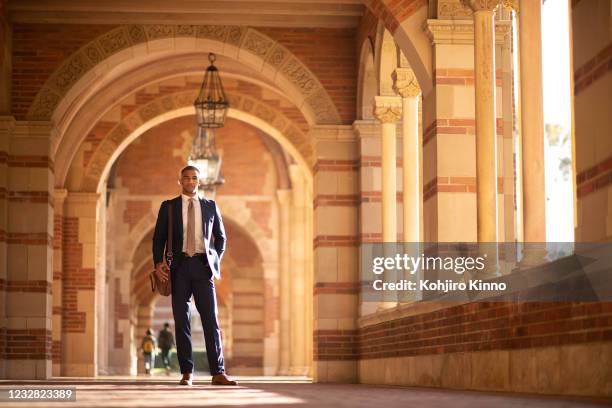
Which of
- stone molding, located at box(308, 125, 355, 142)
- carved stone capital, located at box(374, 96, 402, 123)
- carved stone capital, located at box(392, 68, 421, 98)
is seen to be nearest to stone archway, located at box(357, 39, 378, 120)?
stone molding, located at box(308, 125, 355, 142)

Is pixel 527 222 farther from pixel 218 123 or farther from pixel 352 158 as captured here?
pixel 218 123

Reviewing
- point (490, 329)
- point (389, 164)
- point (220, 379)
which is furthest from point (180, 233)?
point (389, 164)

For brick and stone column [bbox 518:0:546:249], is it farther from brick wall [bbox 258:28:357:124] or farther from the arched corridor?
brick wall [bbox 258:28:357:124]

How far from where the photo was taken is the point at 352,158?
1425 centimetres

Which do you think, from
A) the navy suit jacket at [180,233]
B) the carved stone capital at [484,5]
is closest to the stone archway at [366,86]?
the carved stone capital at [484,5]

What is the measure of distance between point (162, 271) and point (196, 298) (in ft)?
1.04

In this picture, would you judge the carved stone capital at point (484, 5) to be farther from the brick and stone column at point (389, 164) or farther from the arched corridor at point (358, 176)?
the brick and stone column at point (389, 164)

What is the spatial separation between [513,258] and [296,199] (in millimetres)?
16625

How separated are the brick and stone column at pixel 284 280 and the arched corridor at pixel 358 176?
12cm

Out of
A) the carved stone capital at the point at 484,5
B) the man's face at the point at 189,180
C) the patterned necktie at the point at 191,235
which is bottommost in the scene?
the patterned necktie at the point at 191,235

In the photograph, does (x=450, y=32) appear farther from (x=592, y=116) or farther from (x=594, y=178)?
(x=594, y=178)

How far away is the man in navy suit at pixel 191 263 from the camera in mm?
7758

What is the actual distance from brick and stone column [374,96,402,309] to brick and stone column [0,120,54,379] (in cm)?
396

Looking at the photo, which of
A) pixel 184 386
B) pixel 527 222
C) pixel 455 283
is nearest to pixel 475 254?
pixel 455 283
